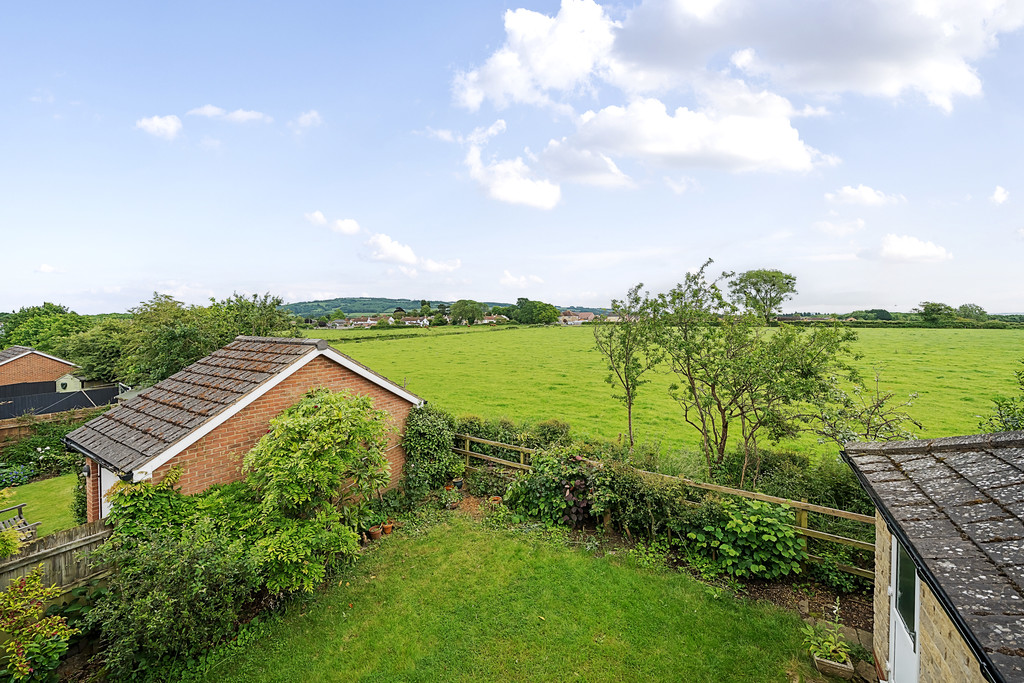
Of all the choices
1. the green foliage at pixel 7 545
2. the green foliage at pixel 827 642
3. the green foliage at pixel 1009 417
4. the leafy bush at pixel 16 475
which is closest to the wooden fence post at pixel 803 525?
the green foliage at pixel 827 642

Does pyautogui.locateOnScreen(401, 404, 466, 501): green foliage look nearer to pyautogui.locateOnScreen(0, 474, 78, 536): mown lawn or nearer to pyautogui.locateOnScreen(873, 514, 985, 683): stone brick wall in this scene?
pyautogui.locateOnScreen(0, 474, 78, 536): mown lawn

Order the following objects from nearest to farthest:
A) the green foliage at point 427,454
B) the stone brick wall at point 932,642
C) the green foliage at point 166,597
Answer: the stone brick wall at point 932,642 → the green foliage at point 166,597 → the green foliage at point 427,454

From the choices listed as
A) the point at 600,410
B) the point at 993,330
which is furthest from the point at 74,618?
the point at 993,330

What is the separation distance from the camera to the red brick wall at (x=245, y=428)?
7.73 meters

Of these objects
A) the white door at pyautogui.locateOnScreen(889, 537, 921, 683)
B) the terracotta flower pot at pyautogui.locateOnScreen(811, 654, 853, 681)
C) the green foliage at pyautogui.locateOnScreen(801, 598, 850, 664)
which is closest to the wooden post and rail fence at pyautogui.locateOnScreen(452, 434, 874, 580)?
the green foliage at pyautogui.locateOnScreen(801, 598, 850, 664)

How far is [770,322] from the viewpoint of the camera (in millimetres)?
10734

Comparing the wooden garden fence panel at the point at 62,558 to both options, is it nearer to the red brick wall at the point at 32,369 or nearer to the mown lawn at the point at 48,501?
the mown lawn at the point at 48,501

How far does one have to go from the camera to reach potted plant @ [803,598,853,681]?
5.41 metres

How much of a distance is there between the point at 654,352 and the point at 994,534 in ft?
28.6

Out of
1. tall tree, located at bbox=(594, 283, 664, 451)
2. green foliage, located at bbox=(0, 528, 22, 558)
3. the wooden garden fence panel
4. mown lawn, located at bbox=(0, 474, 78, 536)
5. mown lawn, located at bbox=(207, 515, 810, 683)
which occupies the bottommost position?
mown lawn, located at bbox=(0, 474, 78, 536)

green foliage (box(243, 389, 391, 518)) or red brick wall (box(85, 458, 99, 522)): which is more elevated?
green foliage (box(243, 389, 391, 518))

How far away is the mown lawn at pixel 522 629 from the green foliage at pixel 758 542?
2.50 feet

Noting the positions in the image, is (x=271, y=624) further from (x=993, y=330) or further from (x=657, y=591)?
(x=993, y=330)

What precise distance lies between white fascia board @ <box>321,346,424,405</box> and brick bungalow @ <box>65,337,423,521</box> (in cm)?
3
